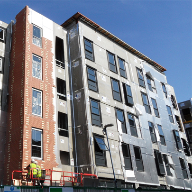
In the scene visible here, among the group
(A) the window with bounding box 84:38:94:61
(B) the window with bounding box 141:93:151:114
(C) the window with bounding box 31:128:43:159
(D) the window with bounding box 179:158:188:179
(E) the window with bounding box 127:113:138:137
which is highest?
(A) the window with bounding box 84:38:94:61

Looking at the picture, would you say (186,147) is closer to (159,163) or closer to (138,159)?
(159,163)

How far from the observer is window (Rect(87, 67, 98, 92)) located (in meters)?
23.6

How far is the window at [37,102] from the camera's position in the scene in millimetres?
19458

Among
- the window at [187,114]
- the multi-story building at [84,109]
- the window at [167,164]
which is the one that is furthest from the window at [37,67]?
the window at [187,114]

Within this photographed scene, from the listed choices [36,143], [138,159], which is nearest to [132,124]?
[138,159]

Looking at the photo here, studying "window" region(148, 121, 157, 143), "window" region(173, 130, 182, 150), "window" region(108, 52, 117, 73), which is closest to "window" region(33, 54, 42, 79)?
"window" region(108, 52, 117, 73)

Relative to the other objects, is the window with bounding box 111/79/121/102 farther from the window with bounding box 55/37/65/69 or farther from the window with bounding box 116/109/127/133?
the window with bounding box 55/37/65/69

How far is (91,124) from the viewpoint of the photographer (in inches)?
846

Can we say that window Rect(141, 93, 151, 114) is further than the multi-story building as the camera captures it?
Yes

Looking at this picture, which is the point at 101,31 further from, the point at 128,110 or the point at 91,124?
the point at 91,124

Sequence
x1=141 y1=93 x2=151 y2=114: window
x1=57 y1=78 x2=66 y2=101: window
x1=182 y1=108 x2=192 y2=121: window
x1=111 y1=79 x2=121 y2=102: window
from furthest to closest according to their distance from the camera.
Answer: x1=182 y1=108 x2=192 y2=121: window, x1=141 y1=93 x2=151 y2=114: window, x1=111 y1=79 x2=121 y2=102: window, x1=57 y1=78 x2=66 y2=101: window

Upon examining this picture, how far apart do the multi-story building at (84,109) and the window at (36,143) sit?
7 cm

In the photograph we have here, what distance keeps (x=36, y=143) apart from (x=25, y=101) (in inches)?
124

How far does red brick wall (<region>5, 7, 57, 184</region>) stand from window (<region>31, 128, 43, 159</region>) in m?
0.29
